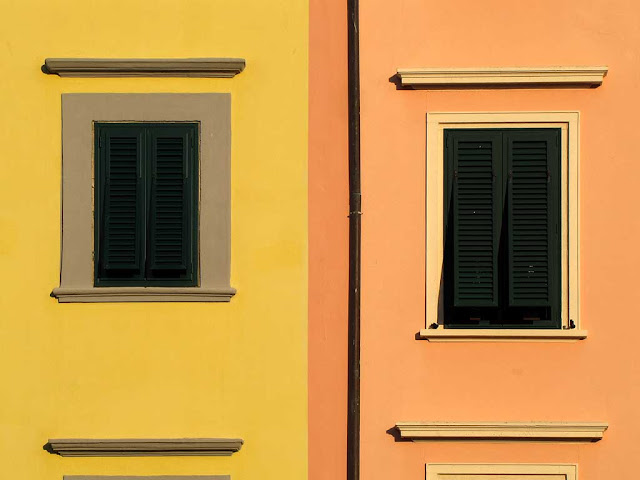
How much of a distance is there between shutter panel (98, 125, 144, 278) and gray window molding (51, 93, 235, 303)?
11 cm

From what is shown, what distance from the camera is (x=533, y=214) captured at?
10.0 metres

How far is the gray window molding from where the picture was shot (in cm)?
989

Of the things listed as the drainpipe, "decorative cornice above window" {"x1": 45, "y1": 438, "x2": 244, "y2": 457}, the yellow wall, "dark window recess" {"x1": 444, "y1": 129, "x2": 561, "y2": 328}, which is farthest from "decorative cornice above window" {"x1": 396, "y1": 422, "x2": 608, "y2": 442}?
"decorative cornice above window" {"x1": 45, "y1": 438, "x2": 244, "y2": 457}

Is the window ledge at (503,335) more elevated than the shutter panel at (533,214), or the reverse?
the shutter panel at (533,214)

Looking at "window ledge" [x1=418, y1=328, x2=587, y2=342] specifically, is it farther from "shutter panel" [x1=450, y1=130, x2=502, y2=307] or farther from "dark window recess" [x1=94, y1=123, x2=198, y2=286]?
"dark window recess" [x1=94, y1=123, x2=198, y2=286]

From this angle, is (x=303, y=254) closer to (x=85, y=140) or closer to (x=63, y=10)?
(x=85, y=140)

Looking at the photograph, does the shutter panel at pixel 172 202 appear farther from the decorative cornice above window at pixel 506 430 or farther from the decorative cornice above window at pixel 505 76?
the decorative cornice above window at pixel 506 430

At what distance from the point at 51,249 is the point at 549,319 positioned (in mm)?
4143

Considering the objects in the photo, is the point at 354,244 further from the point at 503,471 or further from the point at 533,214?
the point at 503,471

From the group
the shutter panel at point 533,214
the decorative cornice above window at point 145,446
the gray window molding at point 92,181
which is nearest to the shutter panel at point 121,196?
the gray window molding at point 92,181

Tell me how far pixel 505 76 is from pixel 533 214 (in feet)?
3.82

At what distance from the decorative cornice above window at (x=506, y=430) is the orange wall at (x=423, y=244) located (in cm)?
8

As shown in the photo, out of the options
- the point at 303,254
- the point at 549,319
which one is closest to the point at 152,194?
the point at 303,254

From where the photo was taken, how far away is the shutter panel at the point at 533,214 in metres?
9.96
